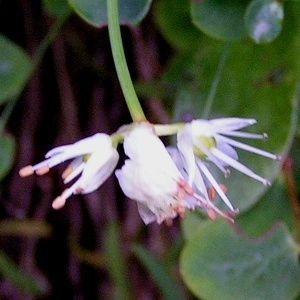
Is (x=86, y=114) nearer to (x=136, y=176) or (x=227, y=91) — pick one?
(x=227, y=91)

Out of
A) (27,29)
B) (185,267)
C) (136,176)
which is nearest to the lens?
(136,176)

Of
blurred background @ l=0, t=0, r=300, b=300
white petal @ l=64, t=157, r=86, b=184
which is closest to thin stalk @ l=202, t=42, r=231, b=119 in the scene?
blurred background @ l=0, t=0, r=300, b=300

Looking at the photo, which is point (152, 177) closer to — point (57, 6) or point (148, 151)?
point (148, 151)

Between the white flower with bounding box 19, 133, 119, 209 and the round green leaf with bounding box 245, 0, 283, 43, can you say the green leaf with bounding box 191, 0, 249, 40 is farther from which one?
the white flower with bounding box 19, 133, 119, 209

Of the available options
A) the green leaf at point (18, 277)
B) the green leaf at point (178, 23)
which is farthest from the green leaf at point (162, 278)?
the green leaf at point (178, 23)

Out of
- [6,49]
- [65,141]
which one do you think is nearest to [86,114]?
[65,141]
